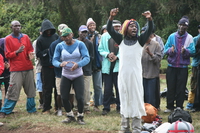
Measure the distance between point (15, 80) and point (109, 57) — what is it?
8.36 ft

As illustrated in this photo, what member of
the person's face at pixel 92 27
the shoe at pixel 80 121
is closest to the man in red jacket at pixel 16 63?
the person's face at pixel 92 27

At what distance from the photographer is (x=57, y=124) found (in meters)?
8.31

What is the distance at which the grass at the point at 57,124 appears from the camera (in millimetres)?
7839

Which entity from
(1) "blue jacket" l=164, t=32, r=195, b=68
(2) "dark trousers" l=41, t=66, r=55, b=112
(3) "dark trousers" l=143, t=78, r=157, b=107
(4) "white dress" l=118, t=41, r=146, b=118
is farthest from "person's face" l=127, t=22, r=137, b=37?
(2) "dark trousers" l=41, t=66, r=55, b=112

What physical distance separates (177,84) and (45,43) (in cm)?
367

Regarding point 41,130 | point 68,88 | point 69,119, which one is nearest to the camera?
point 41,130

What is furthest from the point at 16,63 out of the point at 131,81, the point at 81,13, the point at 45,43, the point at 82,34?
the point at 81,13

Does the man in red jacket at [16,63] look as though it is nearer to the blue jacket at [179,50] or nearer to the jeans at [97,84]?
the jeans at [97,84]

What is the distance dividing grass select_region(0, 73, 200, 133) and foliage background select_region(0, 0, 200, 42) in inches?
497

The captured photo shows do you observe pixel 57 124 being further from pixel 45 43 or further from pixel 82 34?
pixel 82 34

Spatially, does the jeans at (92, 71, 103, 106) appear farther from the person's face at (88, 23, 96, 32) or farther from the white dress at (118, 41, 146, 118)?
the white dress at (118, 41, 146, 118)

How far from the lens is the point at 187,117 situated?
24.1 feet

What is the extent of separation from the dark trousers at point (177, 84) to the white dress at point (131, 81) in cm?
290

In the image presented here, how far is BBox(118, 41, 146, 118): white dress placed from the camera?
7008 millimetres
